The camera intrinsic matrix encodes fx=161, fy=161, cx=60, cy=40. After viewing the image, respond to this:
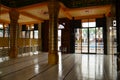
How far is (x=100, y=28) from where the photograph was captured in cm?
1432

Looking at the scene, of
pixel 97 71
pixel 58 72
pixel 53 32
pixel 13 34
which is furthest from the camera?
pixel 13 34

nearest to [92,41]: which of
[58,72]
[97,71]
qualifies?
[97,71]

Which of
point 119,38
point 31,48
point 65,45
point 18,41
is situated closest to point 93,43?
point 65,45

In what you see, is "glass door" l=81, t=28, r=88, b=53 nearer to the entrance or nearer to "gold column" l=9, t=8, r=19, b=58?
the entrance

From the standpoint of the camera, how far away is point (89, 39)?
14.7 meters

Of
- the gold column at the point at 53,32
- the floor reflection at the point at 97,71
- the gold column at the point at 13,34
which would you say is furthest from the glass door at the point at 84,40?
the gold column at the point at 53,32

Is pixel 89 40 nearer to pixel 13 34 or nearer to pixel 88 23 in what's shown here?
pixel 88 23

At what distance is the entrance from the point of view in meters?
14.4

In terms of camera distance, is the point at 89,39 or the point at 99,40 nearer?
the point at 99,40

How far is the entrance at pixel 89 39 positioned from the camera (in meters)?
14.4

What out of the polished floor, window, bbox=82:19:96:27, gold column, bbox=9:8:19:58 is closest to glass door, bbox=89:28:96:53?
window, bbox=82:19:96:27

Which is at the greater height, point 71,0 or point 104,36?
point 71,0

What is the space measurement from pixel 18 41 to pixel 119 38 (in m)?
8.38

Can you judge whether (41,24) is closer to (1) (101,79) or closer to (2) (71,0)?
(2) (71,0)
